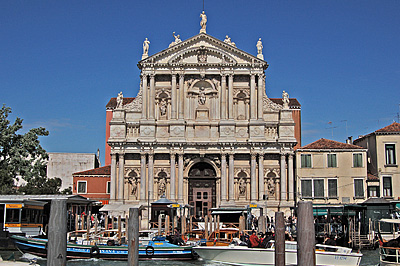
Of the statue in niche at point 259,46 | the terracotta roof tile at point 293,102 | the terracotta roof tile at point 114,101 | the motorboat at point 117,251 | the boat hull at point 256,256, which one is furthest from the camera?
the terracotta roof tile at point 114,101

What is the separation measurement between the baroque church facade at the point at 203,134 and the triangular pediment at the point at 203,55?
0.25 feet

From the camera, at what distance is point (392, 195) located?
4256 centimetres

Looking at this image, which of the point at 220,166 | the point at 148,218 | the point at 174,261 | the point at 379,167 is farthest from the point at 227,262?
the point at 379,167

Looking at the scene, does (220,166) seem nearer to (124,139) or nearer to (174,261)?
(124,139)

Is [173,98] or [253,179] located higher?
[173,98]

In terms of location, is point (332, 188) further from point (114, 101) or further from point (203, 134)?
point (114, 101)

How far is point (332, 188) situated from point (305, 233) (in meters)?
30.6

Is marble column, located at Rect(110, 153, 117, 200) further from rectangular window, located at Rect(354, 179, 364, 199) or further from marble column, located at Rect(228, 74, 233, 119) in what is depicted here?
rectangular window, located at Rect(354, 179, 364, 199)

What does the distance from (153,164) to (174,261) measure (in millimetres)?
16627

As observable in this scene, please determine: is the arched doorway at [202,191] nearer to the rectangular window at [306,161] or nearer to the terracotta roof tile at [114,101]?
the rectangular window at [306,161]

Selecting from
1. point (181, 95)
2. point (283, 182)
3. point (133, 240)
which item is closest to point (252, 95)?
point (181, 95)

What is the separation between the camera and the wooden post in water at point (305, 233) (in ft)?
→ 41.7

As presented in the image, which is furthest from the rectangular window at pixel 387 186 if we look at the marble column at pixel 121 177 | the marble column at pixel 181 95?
the marble column at pixel 121 177

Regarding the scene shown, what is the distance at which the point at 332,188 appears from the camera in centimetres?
4238
